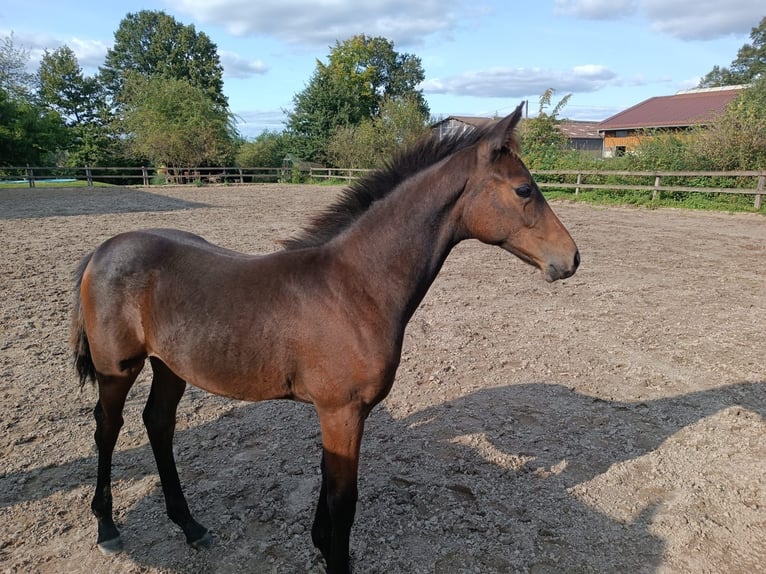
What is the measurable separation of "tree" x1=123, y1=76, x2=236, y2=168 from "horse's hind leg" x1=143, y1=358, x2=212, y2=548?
3238 centimetres

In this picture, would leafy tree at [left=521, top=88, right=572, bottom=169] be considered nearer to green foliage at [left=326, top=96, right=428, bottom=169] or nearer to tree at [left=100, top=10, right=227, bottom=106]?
green foliage at [left=326, top=96, right=428, bottom=169]

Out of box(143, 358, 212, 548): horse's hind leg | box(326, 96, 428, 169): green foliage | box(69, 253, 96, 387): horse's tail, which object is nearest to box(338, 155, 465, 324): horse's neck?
box(143, 358, 212, 548): horse's hind leg

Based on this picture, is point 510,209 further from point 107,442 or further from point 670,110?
point 670,110

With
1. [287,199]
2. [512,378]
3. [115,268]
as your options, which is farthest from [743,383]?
[287,199]

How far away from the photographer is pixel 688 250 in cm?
966

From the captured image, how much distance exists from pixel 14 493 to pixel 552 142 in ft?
88.4

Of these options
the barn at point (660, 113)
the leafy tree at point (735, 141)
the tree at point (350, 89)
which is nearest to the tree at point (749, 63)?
the barn at point (660, 113)

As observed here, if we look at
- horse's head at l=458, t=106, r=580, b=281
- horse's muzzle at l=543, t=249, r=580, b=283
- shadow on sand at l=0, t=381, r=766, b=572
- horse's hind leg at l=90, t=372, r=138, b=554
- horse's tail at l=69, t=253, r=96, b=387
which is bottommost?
shadow on sand at l=0, t=381, r=766, b=572

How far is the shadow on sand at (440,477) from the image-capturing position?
2.54 meters

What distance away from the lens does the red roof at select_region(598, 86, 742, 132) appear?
1325 inches

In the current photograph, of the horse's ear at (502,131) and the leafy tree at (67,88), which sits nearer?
the horse's ear at (502,131)

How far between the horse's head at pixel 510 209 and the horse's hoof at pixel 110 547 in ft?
8.02

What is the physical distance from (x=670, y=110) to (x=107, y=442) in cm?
4332

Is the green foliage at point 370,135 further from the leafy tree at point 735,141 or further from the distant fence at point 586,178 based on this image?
the leafy tree at point 735,141
